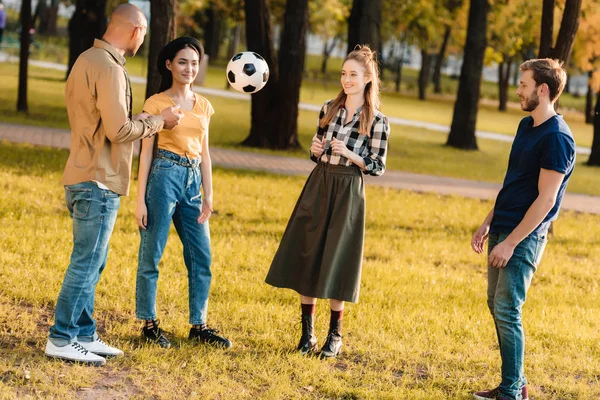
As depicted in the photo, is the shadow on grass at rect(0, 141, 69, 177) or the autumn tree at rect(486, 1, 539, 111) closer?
the shadow on grass at rect(0, 141, 69, 177)

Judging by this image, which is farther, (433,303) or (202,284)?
(433,303)

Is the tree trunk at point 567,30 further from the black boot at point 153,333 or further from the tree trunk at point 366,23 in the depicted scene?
the black boot at point 153,333

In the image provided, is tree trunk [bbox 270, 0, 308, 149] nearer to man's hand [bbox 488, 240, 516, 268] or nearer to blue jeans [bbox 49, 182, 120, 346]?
blue jeans [bbox 49, 182, 120, 346]

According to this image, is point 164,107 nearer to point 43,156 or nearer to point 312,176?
point 312,176

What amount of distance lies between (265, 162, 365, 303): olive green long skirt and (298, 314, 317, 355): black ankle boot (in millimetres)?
229

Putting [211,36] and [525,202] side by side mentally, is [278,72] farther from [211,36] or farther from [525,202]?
[211,36]

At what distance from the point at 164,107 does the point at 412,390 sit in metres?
2.32

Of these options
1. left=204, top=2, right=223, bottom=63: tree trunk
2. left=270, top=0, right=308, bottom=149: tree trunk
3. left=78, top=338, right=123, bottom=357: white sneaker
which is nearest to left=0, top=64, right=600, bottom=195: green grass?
left=270, top=0, right=308, bottom=149: tree trunk

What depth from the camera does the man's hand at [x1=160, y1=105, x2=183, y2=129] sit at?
5078 mm

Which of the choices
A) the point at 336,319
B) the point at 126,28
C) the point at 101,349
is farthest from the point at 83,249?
the point at 336,319

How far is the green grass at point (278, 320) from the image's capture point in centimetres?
514

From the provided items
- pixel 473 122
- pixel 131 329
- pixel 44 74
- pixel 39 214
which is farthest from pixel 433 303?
pixel 44 74

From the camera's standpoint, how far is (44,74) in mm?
33562

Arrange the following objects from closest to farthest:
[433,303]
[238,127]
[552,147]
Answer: [552,147], [433,303], [238,127]
